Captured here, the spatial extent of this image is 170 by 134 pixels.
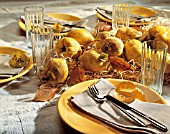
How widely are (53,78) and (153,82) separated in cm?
25

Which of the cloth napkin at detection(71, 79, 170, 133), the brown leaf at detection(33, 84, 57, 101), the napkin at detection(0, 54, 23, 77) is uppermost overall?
the napkin at detection(0, 54, 23, 77)

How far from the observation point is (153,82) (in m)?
0.88

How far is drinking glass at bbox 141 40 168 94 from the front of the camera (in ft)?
2.80

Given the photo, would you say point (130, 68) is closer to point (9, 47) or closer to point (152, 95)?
point (152, 95)

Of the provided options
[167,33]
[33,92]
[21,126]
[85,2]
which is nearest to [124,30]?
[167,33]

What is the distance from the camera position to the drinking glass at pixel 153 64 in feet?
2.80

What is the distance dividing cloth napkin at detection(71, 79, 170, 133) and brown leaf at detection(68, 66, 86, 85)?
11cm

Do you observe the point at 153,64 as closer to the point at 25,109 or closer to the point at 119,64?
the point at 119,64

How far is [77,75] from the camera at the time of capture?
2.94ft

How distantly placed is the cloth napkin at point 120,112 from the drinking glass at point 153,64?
14 centimetres

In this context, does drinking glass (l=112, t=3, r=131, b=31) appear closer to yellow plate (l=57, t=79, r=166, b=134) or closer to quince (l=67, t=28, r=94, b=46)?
quince (l=67, t=28, r=94, b=46)

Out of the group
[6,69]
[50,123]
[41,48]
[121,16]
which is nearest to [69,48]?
[41,48]

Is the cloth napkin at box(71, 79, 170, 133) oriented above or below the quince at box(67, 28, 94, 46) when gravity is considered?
below

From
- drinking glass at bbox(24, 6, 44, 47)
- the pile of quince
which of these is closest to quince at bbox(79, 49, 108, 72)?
the pile of quince
